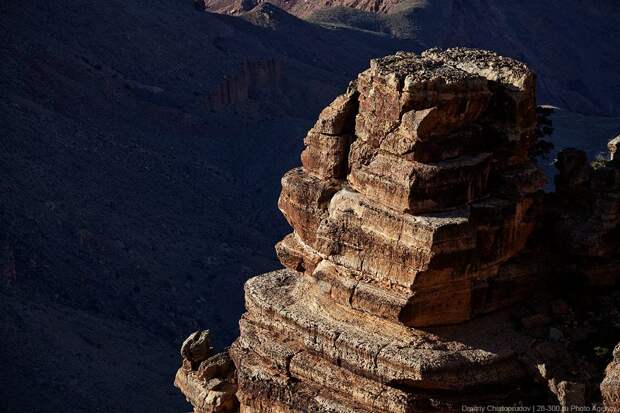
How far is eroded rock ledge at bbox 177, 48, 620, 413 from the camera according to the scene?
23125 millimetres

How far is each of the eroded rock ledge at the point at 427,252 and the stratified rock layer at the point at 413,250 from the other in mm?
30

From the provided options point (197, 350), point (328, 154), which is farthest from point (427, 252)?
point (197, 350)

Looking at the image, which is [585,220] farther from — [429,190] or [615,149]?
[429,190]

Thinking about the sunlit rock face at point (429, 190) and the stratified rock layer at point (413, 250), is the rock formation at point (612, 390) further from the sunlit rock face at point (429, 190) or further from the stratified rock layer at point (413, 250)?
the sunlit rock face at point (429, 190)

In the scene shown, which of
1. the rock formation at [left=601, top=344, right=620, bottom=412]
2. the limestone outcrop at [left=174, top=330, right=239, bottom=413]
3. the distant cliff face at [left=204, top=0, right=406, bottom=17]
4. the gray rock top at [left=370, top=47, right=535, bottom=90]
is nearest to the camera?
the rock formation at [left=601, top=344, right=620, bottom=412]

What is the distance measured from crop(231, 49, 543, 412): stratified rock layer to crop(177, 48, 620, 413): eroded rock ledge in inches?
1.2

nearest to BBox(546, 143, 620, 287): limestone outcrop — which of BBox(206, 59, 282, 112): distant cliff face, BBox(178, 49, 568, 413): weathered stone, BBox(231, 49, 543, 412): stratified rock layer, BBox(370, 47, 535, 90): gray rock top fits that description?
BBox(178, 49, 568, 413): weathered stone

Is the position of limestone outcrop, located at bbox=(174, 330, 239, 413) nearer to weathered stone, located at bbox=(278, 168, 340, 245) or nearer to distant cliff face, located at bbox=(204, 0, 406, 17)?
weathered stone, located at bbox=(278, 168, 340, 245)

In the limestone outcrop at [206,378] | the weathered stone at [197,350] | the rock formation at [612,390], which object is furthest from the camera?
the weathered stone at [197,350]

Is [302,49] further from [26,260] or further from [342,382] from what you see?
→ [342,382]

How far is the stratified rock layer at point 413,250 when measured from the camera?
23109 mm

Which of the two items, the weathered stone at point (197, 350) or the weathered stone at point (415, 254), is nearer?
the weathered stone at point (415, 254)

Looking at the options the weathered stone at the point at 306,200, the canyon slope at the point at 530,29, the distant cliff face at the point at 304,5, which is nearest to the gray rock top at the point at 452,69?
the weathered stone at the point at 306,200

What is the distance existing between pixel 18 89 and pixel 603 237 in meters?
50.4
